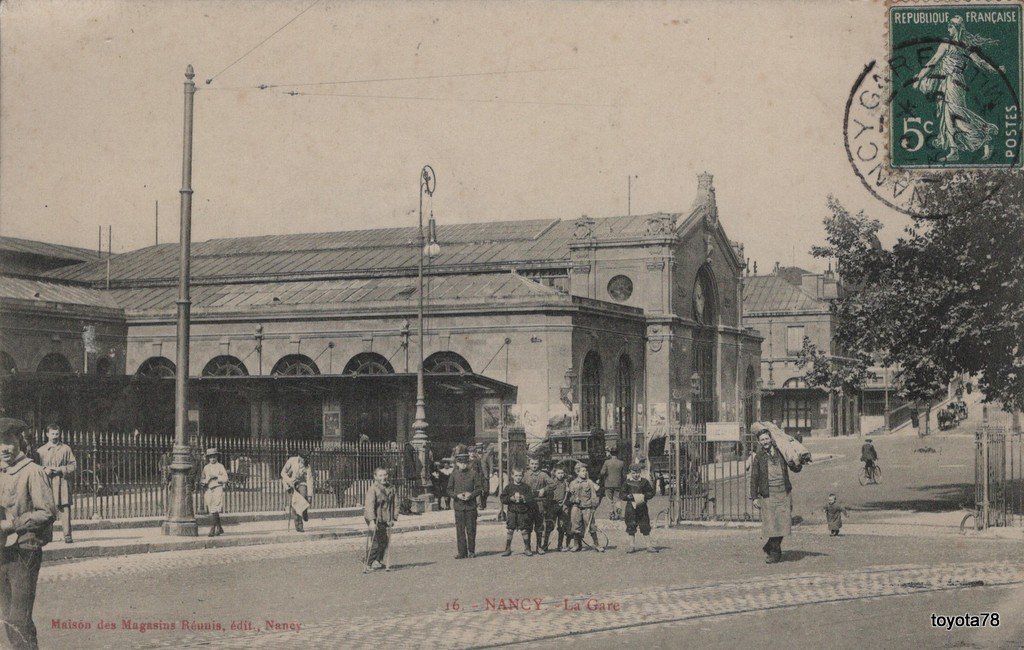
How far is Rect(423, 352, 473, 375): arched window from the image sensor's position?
1698 inches

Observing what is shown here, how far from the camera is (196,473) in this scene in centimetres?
2712

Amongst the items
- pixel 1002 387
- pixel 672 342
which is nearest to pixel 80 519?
pixel 1002 387

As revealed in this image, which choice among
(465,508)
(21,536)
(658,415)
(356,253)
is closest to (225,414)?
(356,253)

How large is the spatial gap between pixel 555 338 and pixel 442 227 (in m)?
17.6

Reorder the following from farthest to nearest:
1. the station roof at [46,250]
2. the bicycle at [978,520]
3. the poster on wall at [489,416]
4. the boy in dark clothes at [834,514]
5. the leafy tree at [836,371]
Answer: the station roof at [46,250], the poster on wall at [489,416], the leafy tree at [836,371], the bicycle at [978,520], the boy in dark clothes at [834,514]

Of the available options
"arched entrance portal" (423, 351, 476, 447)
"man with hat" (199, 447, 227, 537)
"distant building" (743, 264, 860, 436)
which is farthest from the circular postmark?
"distant building" (743, 264, 860, 436)

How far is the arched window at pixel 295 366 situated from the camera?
45156 mm

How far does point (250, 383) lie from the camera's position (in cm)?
3859

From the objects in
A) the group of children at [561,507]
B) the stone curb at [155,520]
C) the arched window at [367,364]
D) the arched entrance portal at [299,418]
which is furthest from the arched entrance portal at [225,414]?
the group of children at [561,507]

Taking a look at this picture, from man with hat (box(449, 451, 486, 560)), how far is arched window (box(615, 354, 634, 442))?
29116mm

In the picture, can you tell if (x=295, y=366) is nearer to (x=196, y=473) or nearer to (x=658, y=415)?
(x=658, y=415)

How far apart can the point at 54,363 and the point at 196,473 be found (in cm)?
1821

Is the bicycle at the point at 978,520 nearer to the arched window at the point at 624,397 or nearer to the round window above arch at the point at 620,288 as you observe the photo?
the arched window at the point at 624,397

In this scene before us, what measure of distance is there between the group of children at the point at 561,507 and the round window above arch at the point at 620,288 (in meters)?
31.1
